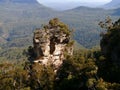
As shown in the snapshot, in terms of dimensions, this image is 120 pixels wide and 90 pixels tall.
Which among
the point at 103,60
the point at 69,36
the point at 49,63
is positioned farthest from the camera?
the point at 69,36

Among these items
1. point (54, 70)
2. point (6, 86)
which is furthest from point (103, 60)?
point (6, 86)

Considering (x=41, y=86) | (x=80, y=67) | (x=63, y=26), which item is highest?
(x=63, y=26)

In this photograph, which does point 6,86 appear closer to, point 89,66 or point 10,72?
point 10,72

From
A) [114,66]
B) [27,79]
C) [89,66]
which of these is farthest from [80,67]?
[27,79]

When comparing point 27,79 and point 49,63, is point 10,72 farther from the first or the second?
point 49,63

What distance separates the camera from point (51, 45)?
254 ft

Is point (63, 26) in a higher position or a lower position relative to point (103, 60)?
higher

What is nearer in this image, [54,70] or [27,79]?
[27,79]

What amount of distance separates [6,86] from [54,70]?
1288 centimetres

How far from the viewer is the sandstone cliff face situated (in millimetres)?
75812

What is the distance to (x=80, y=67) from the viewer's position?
67.2 metres

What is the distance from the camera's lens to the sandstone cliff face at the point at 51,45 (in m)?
75.8

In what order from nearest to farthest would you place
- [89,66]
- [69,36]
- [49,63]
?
[89,66] → [49,63] → [69,36]

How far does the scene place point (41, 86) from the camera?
69.2 m
